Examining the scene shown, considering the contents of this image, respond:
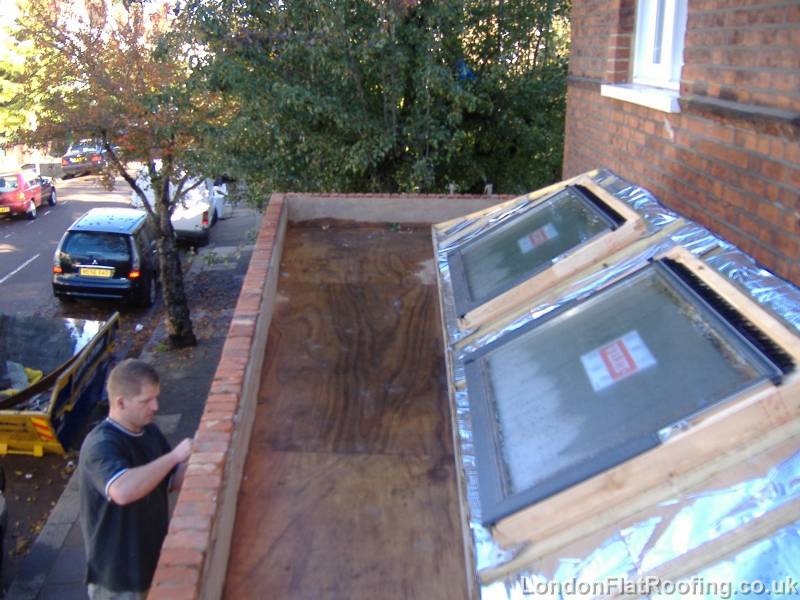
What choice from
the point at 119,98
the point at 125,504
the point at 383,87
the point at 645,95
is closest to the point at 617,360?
the point at 125,504

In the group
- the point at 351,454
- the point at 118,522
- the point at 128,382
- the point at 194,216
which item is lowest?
the point at 194,216

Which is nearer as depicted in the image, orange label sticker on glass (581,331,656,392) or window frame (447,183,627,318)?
orange label sticker on glass (581,331,656,392)

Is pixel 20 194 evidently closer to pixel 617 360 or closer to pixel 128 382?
pixel 128 382

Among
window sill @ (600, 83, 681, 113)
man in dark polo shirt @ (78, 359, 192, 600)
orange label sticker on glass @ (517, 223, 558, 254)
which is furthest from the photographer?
window sill @ (600, 83, 681, 113)

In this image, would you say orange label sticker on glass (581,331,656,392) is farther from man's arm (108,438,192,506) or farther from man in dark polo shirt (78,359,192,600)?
man in dark polo shirt (78,359,192,600)

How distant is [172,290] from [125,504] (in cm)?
1109

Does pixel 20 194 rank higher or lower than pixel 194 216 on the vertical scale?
higher

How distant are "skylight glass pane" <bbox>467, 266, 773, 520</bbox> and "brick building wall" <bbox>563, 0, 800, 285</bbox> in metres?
0.68

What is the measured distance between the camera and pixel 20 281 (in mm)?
18078

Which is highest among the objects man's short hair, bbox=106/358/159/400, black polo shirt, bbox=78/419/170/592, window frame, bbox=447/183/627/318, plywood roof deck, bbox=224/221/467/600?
window frame, bbox=447/183/627/318

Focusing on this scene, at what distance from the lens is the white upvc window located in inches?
197

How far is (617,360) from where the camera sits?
256 cm

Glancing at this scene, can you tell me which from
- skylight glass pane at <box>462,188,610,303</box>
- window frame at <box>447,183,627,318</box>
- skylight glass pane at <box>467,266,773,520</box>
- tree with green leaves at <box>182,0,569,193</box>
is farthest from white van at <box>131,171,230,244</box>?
skylight glass pane at <box>467,266,773,520</box>

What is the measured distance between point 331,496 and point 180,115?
11157mm
